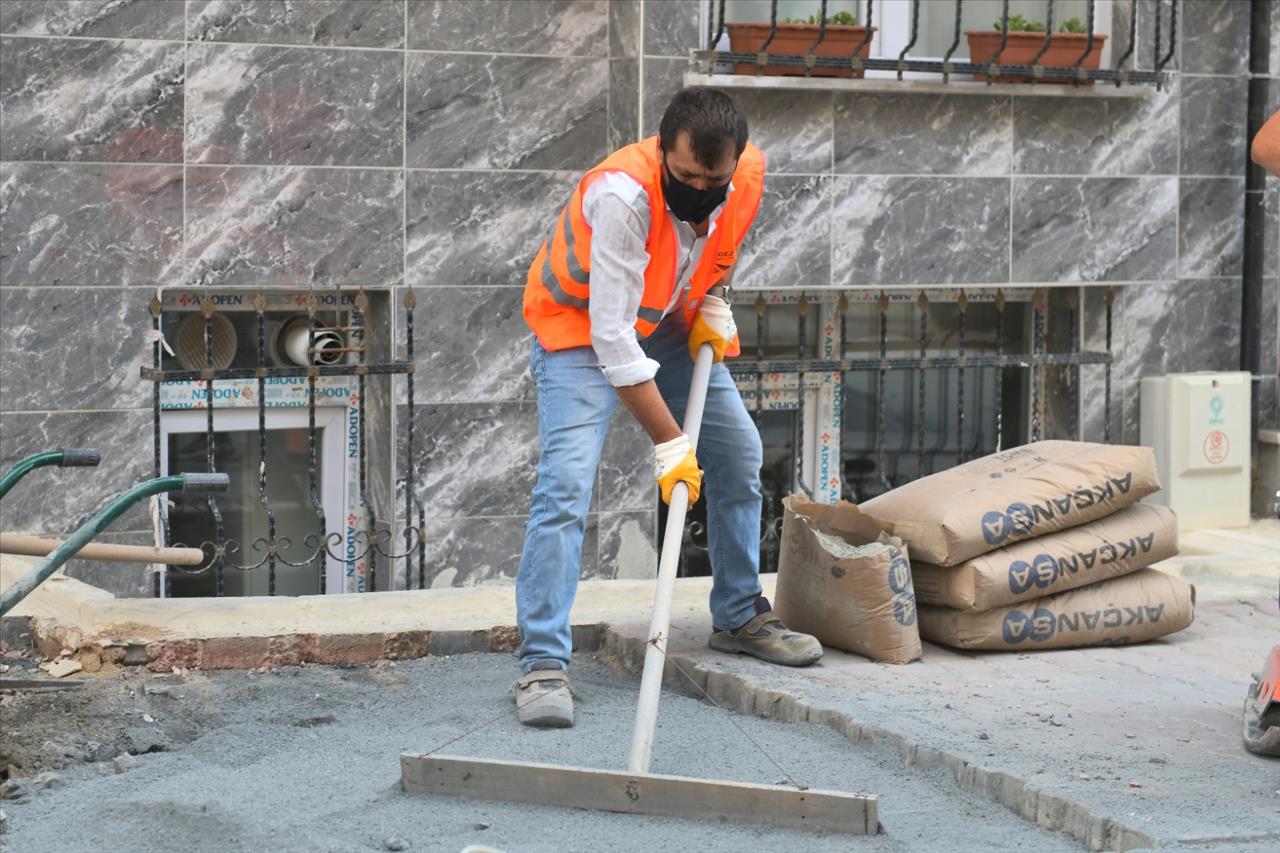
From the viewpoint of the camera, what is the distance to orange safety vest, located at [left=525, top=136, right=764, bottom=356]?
443cm

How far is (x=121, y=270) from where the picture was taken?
6863 millimetres

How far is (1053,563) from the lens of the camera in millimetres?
5117

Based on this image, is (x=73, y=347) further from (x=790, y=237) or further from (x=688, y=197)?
(x=688, y=197)

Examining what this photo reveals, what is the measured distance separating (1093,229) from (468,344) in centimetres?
280

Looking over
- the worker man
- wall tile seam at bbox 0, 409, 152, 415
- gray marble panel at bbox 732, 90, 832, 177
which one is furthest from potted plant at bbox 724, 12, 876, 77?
wall tile seam at bbox 0, 409, 152, 415

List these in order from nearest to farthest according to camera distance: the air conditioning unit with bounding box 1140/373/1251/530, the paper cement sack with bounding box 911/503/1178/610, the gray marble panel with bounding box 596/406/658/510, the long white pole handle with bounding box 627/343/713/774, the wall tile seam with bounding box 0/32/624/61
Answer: the long white pole handle with bounding box 627/343/713/774, the paper cement sack with bounding box 911/503/1178/610, the wall tile seam with bounding box 0/32/624/61, the gray marble panel with bounding box 596/406/658/510, the air conditioning unit with bounding box 1140/373/1251/530

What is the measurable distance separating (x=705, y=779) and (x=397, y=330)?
3.89 meters

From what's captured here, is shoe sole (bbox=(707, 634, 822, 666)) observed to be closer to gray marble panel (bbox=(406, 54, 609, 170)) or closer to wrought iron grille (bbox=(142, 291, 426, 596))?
wrought iron grille (bbox=(142, 291, 426, 596))

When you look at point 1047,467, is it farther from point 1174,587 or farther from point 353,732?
point 353,732

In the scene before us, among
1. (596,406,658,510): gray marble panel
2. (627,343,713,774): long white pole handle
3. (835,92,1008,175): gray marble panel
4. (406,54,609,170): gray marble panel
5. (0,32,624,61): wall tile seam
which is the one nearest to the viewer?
(627,343,713,774): long white pole handle

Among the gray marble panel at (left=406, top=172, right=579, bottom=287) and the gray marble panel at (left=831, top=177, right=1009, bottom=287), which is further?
the gray marble panel at (left=831, top=177, right=1009, bottom=287)

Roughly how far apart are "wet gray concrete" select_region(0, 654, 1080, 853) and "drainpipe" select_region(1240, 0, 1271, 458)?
4447 millimetres

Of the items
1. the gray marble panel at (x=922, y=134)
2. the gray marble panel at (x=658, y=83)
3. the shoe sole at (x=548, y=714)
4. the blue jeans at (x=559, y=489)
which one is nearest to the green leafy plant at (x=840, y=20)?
the gray marble panel at (x=922, y=134)

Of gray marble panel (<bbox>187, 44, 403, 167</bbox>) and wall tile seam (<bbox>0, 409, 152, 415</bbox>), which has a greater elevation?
gray marble panel (<bbox>187, 44, 403, 167</bbox>)
